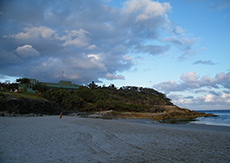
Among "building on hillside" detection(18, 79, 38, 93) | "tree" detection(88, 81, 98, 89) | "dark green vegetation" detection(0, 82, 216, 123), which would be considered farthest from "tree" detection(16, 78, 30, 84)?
"tree" detection(88, 81, 98, 89)

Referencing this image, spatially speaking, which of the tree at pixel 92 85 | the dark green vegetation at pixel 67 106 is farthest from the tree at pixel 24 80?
the tree at pixel 92 85

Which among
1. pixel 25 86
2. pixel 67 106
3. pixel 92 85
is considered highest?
pixel 92 85

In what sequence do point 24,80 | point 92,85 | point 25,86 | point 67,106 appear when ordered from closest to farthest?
point 67,106 → point 25,86 → point 24,80 → point 92,85

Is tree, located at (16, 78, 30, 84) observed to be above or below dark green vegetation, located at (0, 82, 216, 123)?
above

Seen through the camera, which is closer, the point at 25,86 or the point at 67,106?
the point at 67,106

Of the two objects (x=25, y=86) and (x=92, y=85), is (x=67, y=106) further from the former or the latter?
(x=92, y=85)

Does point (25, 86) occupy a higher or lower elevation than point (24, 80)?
lower

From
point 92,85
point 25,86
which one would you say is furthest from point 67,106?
point 92,85

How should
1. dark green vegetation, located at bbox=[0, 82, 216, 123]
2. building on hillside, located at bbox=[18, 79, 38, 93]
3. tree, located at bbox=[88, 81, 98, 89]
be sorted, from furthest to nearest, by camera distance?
tree, located at bbox=[88, 81, 98, 89] < building on hillside, located at bbox=[18, 79, 38, 93] < dark green vegetation, located at bbox=[0, 82, 216, 123]

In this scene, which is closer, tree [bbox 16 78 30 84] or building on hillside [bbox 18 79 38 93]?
building on hillside [bbox 18 79 38 93]

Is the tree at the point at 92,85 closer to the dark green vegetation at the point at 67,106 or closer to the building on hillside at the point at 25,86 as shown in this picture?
the building on hillside at the point at 25,86

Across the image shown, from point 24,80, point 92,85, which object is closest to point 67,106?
point 24,80

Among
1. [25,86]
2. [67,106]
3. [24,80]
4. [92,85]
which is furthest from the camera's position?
[92,85]

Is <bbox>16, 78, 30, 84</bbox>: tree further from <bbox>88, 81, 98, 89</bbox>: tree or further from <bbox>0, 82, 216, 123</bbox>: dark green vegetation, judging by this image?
<bbox>88, 81, 98, 89</bbox>: tree
